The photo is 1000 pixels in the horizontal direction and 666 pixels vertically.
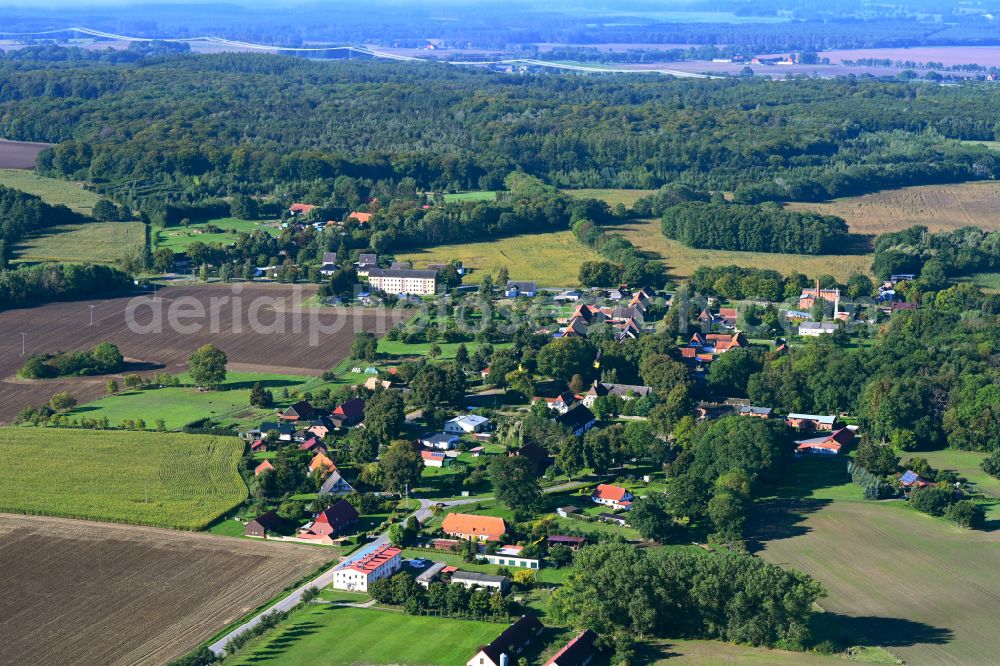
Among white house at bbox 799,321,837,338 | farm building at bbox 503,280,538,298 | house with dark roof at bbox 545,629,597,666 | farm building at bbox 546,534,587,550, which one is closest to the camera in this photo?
house with dark roof at bbox 545,629,597,666

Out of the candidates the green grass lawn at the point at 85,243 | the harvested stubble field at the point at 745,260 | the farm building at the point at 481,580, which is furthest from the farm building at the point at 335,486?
the green grass lawn at the point at 85,243

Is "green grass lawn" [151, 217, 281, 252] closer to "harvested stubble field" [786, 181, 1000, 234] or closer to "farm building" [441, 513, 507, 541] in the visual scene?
"harvested stubble field" [786, 181, 1000, 234]

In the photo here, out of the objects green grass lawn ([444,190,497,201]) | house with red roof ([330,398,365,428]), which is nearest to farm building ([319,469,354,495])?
house with red roof ([330,398,365,428])

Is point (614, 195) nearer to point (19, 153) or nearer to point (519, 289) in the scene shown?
point (519, 289)

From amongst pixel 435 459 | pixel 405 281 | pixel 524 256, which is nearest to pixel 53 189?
pixel 524 256

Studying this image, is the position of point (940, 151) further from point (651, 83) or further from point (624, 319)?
point (651, 83)

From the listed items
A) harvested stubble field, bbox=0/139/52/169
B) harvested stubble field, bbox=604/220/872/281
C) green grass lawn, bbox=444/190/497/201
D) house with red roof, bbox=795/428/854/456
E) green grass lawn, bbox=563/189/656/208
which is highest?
green grass lawn, bbox=563/189/656/208
